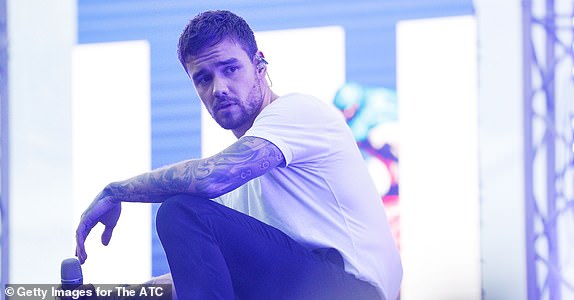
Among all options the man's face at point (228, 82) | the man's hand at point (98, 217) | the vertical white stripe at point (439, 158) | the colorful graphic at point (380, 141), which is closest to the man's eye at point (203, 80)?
the man's face at point (228, 82)

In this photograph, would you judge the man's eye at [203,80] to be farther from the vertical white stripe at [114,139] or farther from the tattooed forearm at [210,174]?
the vertical white stripe at [114,139]

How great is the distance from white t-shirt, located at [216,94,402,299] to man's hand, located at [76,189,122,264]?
34cm

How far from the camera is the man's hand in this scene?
201 centimetres

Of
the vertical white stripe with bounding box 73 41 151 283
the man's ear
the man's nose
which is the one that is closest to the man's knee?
the man's nose

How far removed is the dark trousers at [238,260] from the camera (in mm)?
1756

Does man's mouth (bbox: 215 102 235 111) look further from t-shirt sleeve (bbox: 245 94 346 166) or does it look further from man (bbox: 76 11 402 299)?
t-shirt sleeve (bbox: 245 94 346 166)

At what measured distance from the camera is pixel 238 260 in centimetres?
188

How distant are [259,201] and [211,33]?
441 mm

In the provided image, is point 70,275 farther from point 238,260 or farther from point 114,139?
point 114,139

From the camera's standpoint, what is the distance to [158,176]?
195 cm

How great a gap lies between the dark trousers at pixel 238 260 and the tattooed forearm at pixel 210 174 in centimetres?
5

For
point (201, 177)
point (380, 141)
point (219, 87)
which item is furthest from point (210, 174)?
point (380, 141)

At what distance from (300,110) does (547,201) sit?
1781mm

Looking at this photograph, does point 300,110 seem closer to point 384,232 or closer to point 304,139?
point 304,139
